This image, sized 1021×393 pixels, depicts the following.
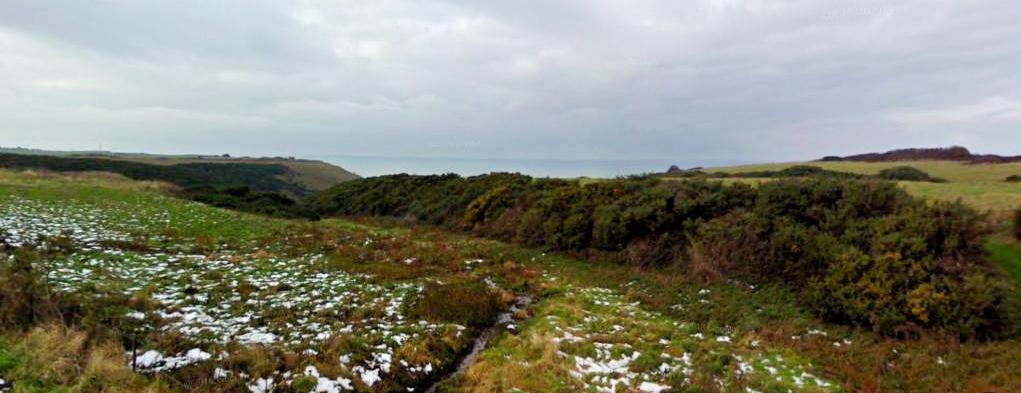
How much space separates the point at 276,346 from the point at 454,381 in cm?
321

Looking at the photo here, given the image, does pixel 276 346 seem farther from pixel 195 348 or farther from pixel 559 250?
pixel 559 250

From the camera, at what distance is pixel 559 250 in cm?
1961

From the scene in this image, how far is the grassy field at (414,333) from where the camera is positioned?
713 cm

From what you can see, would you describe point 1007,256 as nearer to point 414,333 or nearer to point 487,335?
point 487,335

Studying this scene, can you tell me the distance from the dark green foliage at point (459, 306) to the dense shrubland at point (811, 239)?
6.89m

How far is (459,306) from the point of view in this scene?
11.1 m

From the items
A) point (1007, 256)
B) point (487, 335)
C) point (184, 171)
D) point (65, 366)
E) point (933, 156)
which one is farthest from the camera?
point (184, 171)

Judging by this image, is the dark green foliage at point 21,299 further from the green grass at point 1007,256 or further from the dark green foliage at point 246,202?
the dark green foliage at point 246,202

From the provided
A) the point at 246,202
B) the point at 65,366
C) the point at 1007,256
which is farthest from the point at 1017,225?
the point at 246,202

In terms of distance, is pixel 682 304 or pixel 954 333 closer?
pixel 954 333

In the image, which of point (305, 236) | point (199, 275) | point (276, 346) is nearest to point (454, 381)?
point (276, 346)

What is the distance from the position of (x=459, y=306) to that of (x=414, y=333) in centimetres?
185

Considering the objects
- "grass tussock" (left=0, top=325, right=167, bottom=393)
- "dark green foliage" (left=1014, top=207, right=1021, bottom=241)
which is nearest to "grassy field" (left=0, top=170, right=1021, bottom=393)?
"grass tussock" (left=0, top=325, right=167, bottom=393)

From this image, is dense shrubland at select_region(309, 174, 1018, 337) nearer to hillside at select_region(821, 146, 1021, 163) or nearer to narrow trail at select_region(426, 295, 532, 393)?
narrow trail at select_region(426, 295, 532, 393)
